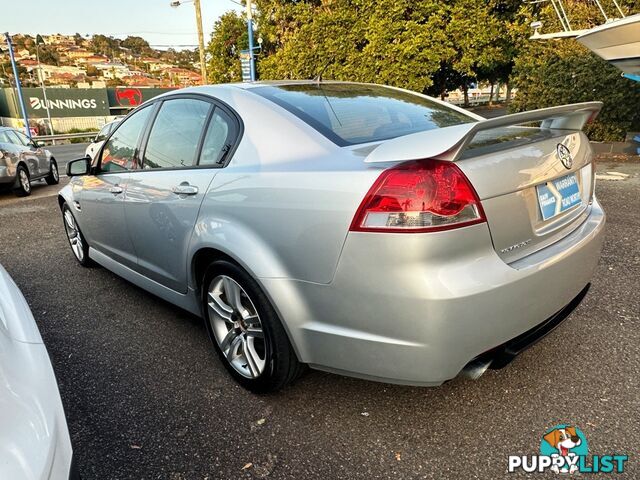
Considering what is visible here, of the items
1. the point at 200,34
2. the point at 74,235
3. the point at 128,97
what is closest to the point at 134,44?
the point at 128,97

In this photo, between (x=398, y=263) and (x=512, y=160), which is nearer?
(x=398, y=263)

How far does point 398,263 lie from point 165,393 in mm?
1493

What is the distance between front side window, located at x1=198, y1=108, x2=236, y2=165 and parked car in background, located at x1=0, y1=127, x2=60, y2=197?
7.91 m

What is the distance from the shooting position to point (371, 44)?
14508 millimetres

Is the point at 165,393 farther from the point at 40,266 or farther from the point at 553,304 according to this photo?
the point at 40,266

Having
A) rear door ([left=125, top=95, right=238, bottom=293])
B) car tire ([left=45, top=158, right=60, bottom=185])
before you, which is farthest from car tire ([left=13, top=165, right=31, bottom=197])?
rear door ([left=125, top=95, right=238, bottom=293])

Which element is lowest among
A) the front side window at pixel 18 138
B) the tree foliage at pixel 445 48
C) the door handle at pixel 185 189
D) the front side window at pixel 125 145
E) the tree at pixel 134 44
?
the front side window at pixel 18 138

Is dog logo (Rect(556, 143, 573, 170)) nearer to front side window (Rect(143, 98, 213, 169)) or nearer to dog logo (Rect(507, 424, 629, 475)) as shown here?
dog logo (Rect(507, 424, 629, 475))

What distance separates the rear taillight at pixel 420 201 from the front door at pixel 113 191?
2004mm

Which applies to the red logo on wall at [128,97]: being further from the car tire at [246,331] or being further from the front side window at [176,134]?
the car tire at [246,331]

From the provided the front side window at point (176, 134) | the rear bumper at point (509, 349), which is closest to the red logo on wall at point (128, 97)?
the front side window at point (176, 134)

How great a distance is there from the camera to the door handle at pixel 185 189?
8.06 ft

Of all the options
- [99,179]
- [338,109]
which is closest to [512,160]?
[338,109]

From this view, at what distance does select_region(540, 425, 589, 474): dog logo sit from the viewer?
1.84 m
